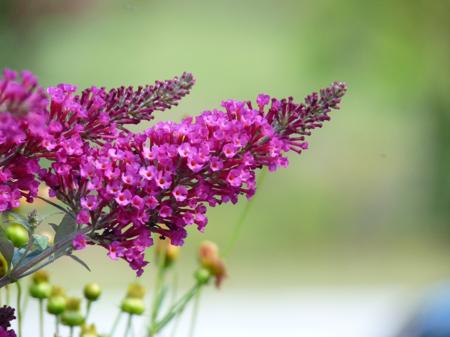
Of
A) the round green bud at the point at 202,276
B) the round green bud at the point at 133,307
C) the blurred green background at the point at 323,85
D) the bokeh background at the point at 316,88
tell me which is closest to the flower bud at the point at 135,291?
the round green bud at the point at 133,307

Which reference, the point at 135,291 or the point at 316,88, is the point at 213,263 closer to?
the point at 135,291

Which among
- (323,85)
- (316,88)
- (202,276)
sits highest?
(316,88)

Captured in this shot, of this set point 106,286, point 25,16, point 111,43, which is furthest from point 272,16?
point 106,286

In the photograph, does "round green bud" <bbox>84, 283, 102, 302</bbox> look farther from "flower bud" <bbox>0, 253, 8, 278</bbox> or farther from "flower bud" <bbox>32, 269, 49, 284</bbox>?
"flower bud" <bbox>0, 253, 8, 278</bbox>

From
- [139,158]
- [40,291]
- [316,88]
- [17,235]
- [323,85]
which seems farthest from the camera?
[316,88]

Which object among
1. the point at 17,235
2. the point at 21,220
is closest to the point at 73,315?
the point at 17,235

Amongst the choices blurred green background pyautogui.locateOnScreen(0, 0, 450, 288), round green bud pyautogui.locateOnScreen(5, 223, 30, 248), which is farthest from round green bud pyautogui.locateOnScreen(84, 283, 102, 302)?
blurred green background pyautogui.locateOnScreen(0, 0, 450, 288)

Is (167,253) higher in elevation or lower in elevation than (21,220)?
higher

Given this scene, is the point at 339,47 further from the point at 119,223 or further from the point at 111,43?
the point at 119,223
